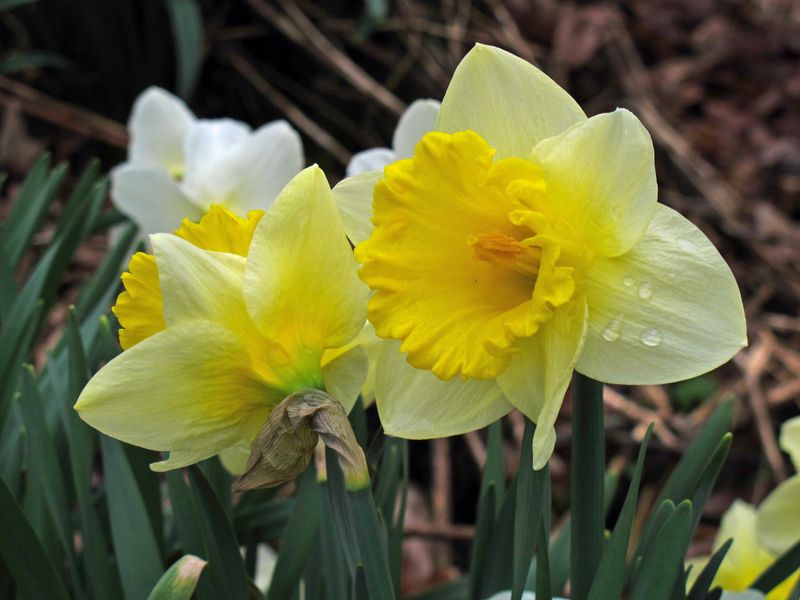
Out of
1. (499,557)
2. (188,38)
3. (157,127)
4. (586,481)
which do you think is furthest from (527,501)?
(188,38)

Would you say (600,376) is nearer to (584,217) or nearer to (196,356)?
(584,217)

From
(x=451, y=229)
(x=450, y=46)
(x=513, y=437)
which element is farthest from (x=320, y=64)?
(x=451, y=229)

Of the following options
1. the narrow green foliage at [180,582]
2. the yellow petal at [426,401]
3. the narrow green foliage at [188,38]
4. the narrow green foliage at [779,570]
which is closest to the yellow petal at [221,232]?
the yellow petal at [426,401]

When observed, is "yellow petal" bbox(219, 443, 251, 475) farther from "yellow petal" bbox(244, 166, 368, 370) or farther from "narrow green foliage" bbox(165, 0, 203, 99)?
"narrow green foliage" bbox(165, 0, 203, 99)

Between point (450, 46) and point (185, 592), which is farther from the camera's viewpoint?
point (450, 46)

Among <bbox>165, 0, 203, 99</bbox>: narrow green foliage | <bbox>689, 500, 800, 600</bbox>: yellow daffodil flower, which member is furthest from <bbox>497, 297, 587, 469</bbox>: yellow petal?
<bbox>165, 0, 203, 99</bbox>: narrow green foliage

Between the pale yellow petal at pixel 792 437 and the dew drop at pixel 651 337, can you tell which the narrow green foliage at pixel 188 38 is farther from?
the dew drop at pixel 651 337
